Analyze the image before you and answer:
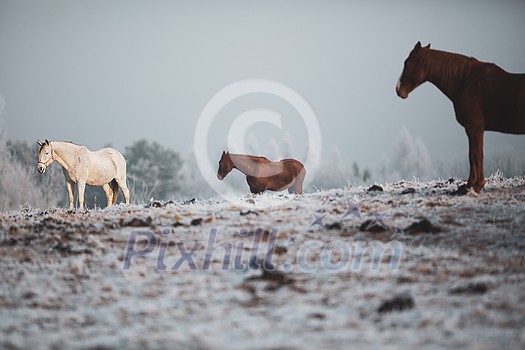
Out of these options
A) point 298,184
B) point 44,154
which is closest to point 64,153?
point 44,154

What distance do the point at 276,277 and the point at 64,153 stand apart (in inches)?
556

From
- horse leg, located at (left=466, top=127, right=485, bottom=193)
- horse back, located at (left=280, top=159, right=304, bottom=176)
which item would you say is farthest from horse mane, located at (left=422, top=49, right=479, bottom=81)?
horse back, located at (left=280, top=159, right=304, bottom=176)

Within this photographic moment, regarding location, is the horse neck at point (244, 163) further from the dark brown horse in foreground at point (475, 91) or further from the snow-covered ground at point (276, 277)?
the dark brown horse in foreground at point (475, 91)

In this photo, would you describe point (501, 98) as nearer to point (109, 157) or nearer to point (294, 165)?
point (294, 165)

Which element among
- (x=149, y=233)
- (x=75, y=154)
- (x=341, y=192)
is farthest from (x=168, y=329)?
(x=75, y=154)

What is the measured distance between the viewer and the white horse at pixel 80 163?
19750mm

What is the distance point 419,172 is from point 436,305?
97.2 meters

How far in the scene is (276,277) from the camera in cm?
862

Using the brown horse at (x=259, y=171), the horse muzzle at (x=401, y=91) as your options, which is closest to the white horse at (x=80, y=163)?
the brown horse at (x=259, y=171)

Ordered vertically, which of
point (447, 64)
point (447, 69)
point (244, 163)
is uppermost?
point (447, 64)

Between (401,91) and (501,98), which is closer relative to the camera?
(501,98)

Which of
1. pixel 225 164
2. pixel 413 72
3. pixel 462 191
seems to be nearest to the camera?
pixel 462 191

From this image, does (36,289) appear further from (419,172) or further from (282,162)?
(419,172)

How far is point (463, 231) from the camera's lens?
11023 millimetres
